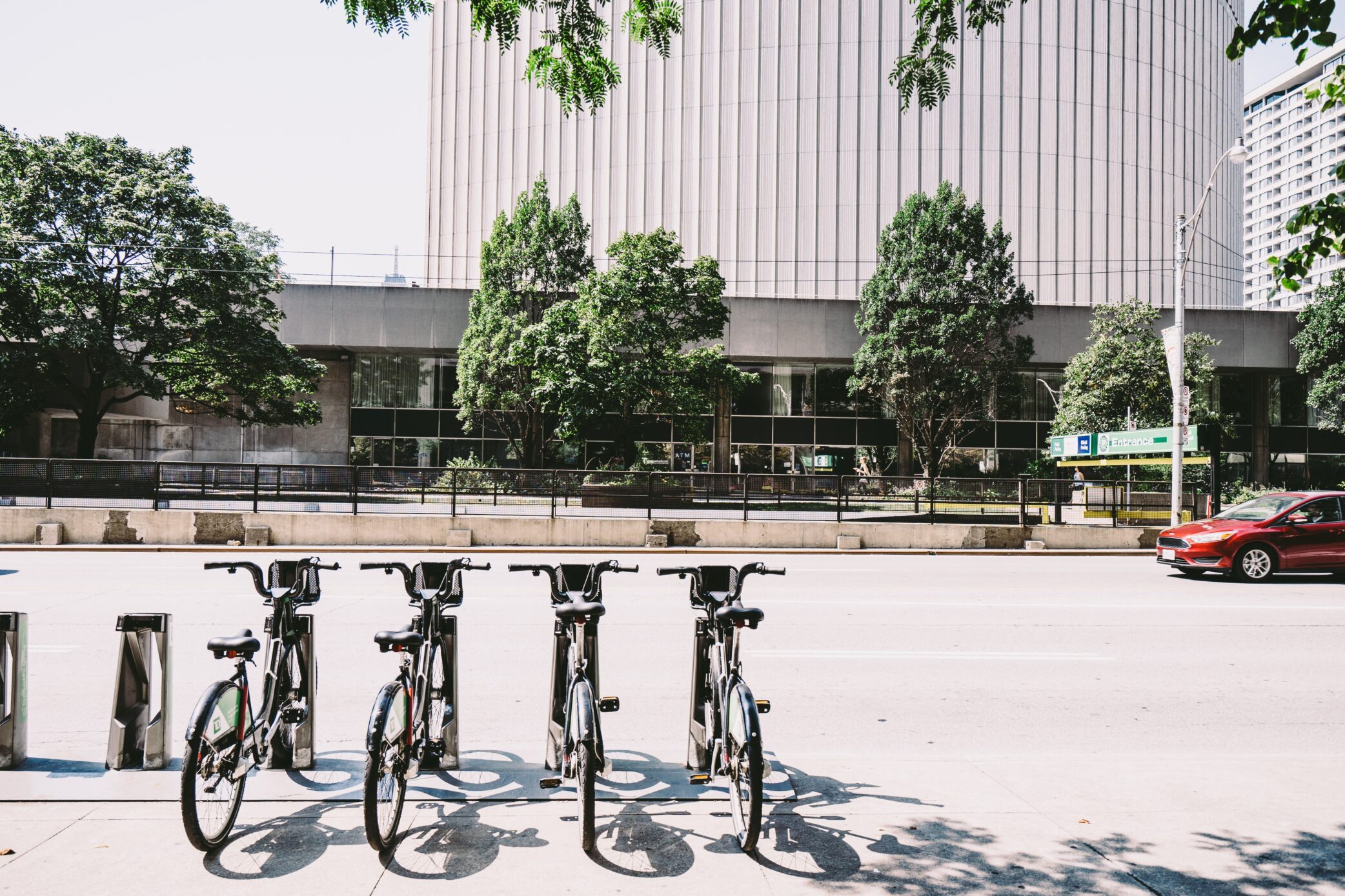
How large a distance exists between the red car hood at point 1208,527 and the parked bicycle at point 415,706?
1385 centimetres

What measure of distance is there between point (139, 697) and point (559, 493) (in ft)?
50.8

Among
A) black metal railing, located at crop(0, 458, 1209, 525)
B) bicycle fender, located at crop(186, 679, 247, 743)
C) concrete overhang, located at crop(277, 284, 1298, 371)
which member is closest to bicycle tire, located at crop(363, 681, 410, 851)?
bicycle fender, located at crop(186, 679, 247, 743)

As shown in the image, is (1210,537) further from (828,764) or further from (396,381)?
(396,381)

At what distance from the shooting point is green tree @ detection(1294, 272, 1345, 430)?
34.9 meters

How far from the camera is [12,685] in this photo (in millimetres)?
4789

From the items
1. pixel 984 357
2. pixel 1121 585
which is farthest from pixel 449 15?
pixel 1121 585

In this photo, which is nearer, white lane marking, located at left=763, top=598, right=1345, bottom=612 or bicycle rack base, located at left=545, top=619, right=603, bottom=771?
bicycle rack base, located at left=545, top=619, right=603, bottom=771

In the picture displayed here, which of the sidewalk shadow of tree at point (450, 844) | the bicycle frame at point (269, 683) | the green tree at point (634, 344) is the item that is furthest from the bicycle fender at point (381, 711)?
the green tree at point (634, 344)

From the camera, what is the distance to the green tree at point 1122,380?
103ft

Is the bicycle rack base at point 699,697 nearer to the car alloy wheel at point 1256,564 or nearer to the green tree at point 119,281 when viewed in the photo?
the car alloy wheel at point 1256,564

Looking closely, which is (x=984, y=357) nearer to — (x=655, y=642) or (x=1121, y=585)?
(x=1121, y=585)

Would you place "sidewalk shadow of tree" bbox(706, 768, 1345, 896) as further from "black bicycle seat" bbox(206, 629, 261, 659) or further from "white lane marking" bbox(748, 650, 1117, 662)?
"white lane marking" bbox(748, 650, 1117, 662)

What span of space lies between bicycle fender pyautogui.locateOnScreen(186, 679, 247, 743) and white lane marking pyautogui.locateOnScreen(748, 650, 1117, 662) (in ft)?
17.5

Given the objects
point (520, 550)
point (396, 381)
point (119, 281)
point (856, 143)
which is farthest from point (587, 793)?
point (856, 143)
